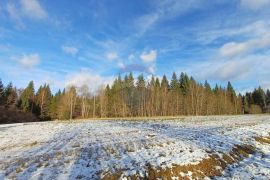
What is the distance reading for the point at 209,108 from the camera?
91125 millimetres

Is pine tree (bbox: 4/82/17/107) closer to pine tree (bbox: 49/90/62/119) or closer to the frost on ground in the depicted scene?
pine tree (bbox: 49/90/62/119)

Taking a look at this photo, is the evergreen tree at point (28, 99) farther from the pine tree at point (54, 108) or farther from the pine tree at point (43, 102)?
the pine tree at point (54, 108)

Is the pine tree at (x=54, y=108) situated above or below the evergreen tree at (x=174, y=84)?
below

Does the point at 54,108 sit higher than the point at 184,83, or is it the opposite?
the point at 184,83

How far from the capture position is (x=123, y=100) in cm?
8369

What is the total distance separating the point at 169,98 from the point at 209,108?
18.1 metres

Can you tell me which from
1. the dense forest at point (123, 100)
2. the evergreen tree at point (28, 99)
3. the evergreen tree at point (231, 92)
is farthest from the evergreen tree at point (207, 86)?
the evergreen tree at point (28, 99)

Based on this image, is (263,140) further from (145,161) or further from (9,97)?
(9,97)

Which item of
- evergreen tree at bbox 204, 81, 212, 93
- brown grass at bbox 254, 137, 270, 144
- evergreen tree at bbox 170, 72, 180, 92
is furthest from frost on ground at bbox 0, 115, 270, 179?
evergreen tree at bbox 204, 81, 212, 93

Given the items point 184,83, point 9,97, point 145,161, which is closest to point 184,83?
point 184,83

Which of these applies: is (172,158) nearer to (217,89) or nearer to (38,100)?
(38,100)

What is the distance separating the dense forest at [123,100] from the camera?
3162 inches

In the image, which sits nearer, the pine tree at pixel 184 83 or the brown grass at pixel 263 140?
the brown grass at pixel 263 140

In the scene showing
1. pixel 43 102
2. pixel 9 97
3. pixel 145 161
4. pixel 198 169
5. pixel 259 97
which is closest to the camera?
pixel 198 169
